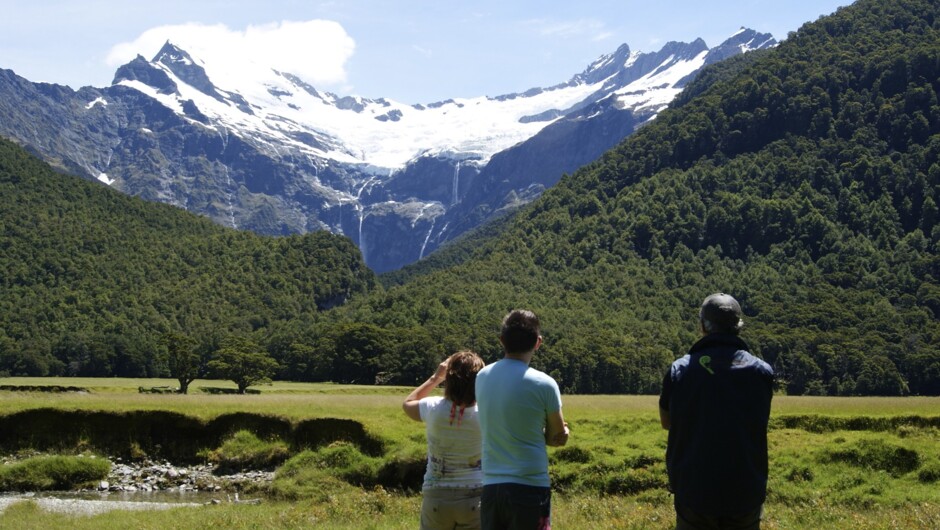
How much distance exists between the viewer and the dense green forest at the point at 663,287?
113 metres

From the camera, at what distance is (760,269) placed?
155m

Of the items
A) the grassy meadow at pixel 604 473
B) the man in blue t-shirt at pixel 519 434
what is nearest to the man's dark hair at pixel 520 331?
the man in blue t-shirt at pixel 519 434

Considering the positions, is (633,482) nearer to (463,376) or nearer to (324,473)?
(324,473)

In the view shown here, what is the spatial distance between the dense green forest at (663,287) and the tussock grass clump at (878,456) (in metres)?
76.0

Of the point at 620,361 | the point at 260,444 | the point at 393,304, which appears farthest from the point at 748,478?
the point at 393,304

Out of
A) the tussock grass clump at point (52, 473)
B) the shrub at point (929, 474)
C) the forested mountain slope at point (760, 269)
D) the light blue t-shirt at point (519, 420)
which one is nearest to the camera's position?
the light blue t-shirt at point (519, 420)

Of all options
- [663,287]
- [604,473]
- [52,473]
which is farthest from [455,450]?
[663,287]

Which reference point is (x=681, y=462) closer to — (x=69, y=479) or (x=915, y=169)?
(x=69, y=479)

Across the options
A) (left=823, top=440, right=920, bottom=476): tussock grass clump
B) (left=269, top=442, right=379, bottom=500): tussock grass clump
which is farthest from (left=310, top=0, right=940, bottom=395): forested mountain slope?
(left=823, top=440, right=920, bottom=476): tussock grass clump

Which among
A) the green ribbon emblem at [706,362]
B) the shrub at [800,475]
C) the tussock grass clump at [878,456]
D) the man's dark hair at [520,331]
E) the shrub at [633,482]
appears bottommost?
the shrub at [633,482]

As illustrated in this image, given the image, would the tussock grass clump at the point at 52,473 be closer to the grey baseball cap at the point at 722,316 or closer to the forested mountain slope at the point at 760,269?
the grey baseball cap at the point at 722,316

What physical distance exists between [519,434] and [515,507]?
2.67ft

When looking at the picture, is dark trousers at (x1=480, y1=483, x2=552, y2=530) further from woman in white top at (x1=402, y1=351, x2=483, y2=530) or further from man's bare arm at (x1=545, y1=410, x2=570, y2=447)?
woman in white top at (x1=402, y1=351, x2=483, y2=530)

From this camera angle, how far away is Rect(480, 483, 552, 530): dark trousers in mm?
10898
